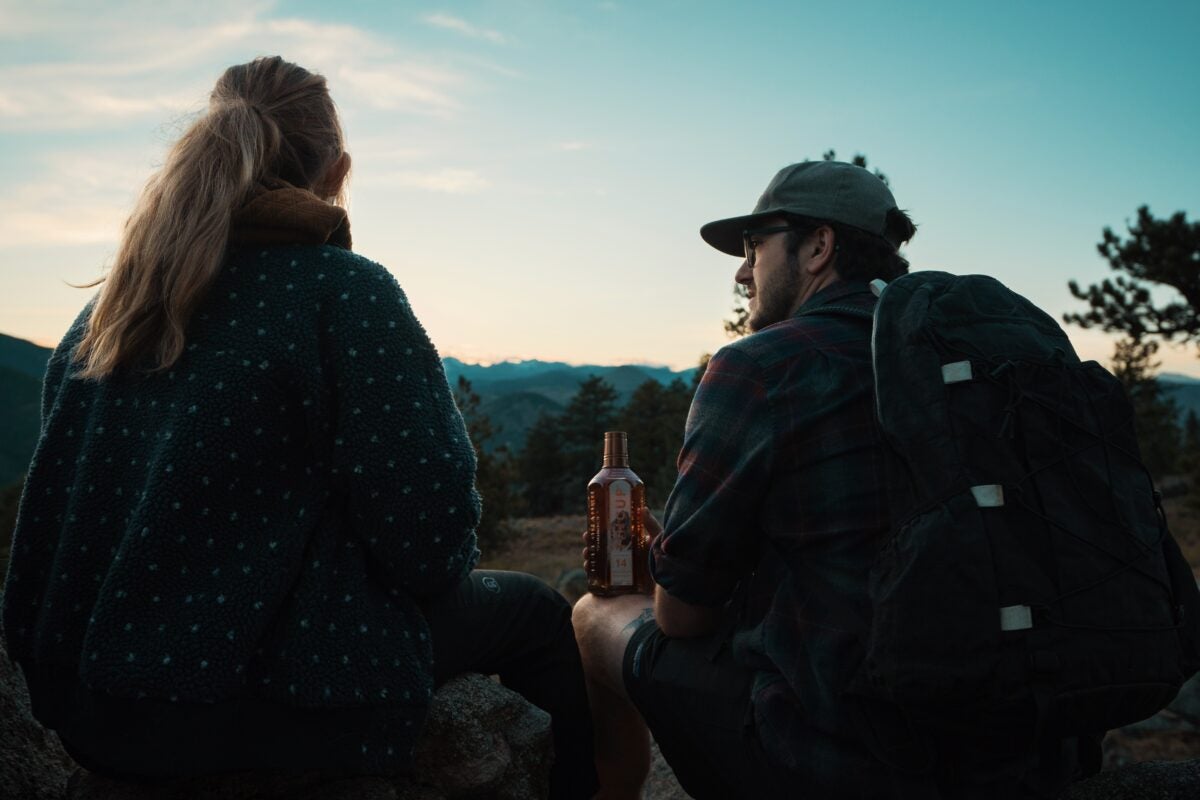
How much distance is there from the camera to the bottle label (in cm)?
271

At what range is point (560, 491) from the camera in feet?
101

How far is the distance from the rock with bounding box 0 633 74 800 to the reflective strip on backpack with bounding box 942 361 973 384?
2.44m

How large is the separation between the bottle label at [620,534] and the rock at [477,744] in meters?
0.50

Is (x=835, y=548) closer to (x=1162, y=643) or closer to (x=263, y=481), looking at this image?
(x=1162, y=643)

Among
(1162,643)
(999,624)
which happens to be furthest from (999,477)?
(1162,643)

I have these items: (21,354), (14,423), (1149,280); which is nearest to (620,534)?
(1149,280)

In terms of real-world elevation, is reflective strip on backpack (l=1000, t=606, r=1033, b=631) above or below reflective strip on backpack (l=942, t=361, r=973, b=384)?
below

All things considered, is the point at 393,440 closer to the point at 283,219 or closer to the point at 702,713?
the point at 283,219

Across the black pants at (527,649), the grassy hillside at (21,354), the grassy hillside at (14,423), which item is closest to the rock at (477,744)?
the black pants at (527,649)

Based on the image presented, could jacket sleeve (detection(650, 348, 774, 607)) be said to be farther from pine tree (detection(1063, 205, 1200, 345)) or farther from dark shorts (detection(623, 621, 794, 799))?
pine tree (detection(1063, 205, 1200, 345))

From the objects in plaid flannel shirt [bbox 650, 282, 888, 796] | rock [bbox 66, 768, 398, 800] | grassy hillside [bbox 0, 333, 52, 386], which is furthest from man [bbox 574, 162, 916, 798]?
grassy hillside [bbox 0, 333, 52, 386]

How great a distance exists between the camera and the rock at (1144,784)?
254cm

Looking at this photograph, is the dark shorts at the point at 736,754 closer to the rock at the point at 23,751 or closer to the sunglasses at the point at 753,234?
the sunglasses at the point at 753,234

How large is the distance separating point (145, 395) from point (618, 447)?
50.6 inches
